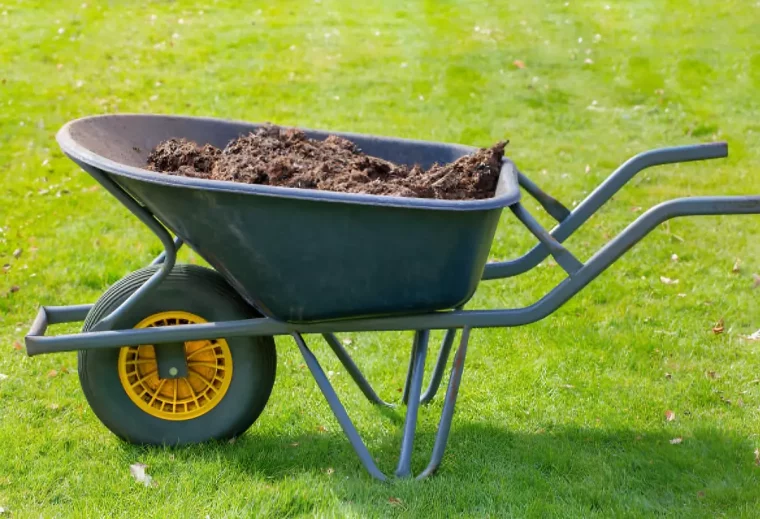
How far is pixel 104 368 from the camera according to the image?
3.08 meters

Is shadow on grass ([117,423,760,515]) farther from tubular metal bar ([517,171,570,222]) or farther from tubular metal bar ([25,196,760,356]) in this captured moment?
tubular metal bar ([517,171,570,222])

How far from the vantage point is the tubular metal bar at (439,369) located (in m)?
3.32

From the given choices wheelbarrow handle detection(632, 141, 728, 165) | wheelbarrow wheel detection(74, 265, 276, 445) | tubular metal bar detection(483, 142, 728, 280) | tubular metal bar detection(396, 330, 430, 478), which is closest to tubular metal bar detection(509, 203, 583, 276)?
tubular metal bar detection(483, 142, 728, 280)

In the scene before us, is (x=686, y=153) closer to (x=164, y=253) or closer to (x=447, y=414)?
(x=447, y=414)

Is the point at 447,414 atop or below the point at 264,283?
below

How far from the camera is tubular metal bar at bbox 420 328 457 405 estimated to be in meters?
3.32

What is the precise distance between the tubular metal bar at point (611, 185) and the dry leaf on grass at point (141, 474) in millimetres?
1469

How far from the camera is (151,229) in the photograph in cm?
294

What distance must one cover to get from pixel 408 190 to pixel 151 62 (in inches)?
258

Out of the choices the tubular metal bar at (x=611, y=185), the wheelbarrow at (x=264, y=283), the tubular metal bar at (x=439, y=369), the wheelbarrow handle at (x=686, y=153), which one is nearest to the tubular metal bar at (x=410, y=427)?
the wheelbarrow at (x=264, y=283)

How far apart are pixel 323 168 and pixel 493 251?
7.42 feet

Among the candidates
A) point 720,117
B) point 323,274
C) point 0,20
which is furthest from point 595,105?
point 0,20

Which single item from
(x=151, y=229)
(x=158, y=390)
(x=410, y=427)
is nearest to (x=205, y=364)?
(x=158, y=390)

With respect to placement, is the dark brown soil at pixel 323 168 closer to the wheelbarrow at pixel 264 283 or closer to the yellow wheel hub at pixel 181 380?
the wheelbarrow at pixel 264 283
